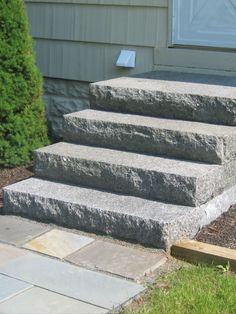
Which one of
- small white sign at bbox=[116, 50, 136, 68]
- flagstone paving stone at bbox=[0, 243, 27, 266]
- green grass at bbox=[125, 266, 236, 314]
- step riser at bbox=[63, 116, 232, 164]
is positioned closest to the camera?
green grass at bbox=[125, 266, 236, 314]

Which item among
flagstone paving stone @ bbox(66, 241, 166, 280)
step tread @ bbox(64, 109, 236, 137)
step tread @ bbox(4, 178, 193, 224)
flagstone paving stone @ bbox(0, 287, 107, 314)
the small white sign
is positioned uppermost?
the small white sign

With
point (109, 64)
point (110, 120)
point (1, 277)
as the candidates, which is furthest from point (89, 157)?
point (109, 64)

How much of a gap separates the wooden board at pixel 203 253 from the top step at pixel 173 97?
1133 mm

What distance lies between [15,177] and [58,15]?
198 cm

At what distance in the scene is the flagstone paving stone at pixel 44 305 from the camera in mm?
3387

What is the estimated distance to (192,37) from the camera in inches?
234

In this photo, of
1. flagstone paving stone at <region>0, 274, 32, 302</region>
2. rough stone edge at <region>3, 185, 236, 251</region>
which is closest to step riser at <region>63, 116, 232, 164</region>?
rough stone edge at <region>3, 185, 236, 251</region>

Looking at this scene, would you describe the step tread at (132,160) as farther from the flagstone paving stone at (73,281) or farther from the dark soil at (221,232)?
the flagstone paving stone at (73,281)

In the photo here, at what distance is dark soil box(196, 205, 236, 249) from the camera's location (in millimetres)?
4156

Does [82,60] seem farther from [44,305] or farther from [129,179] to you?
[44,305]

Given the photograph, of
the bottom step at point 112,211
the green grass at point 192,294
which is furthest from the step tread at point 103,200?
the green grass at point 192,294

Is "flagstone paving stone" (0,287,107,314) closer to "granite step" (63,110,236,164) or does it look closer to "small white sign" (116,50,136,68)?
"granite step" (63,110,236,164)

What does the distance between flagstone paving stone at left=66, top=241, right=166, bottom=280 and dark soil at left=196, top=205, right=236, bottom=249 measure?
37 centimetres

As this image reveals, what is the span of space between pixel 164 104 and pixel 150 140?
1.36ft
